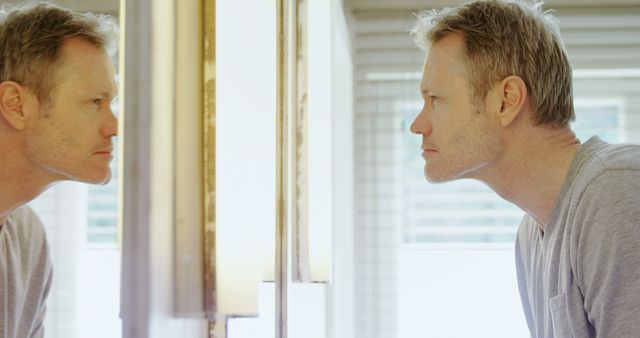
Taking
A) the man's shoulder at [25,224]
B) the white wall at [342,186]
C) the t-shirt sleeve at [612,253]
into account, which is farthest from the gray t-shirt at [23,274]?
the white wall at [342,186]

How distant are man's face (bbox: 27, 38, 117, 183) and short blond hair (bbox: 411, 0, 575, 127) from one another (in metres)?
0.76

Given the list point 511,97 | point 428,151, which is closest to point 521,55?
point 511,97

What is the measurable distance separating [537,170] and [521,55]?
16cm

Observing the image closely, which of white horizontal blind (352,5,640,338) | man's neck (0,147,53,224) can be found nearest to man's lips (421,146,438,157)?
man's neck (0,147,53,224)

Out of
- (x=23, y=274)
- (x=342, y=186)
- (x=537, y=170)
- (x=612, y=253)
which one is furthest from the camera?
(x=342, y=186)

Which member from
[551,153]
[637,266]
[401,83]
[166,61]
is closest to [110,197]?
[166,61]

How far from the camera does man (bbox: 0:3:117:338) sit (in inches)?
13.7

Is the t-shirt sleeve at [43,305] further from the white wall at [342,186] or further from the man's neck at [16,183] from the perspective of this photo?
the white wall at [342,186]

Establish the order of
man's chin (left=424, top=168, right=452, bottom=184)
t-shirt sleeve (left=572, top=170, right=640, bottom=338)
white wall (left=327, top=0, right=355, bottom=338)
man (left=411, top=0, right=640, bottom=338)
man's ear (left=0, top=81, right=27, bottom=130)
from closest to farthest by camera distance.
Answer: man's ear (left=0, top=81, right=27, bottom=130), t-shirt sleeve (left=572, top=170, right=640, bottom=338), man (left=411, top=0, right=640, bottom=338), man's chin (left=424, top=168, right=452, bottom=184), white wall (left=327, top=0, right=355, bottom=338)

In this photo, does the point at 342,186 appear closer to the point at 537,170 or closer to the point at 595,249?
the point at 537,170

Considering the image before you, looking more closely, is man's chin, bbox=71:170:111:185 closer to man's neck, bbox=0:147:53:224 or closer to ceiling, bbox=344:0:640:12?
man's neck, bbox=0:147:53:224

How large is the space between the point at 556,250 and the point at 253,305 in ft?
1.22

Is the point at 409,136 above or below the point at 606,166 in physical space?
above

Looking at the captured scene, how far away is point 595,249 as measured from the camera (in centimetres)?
86
